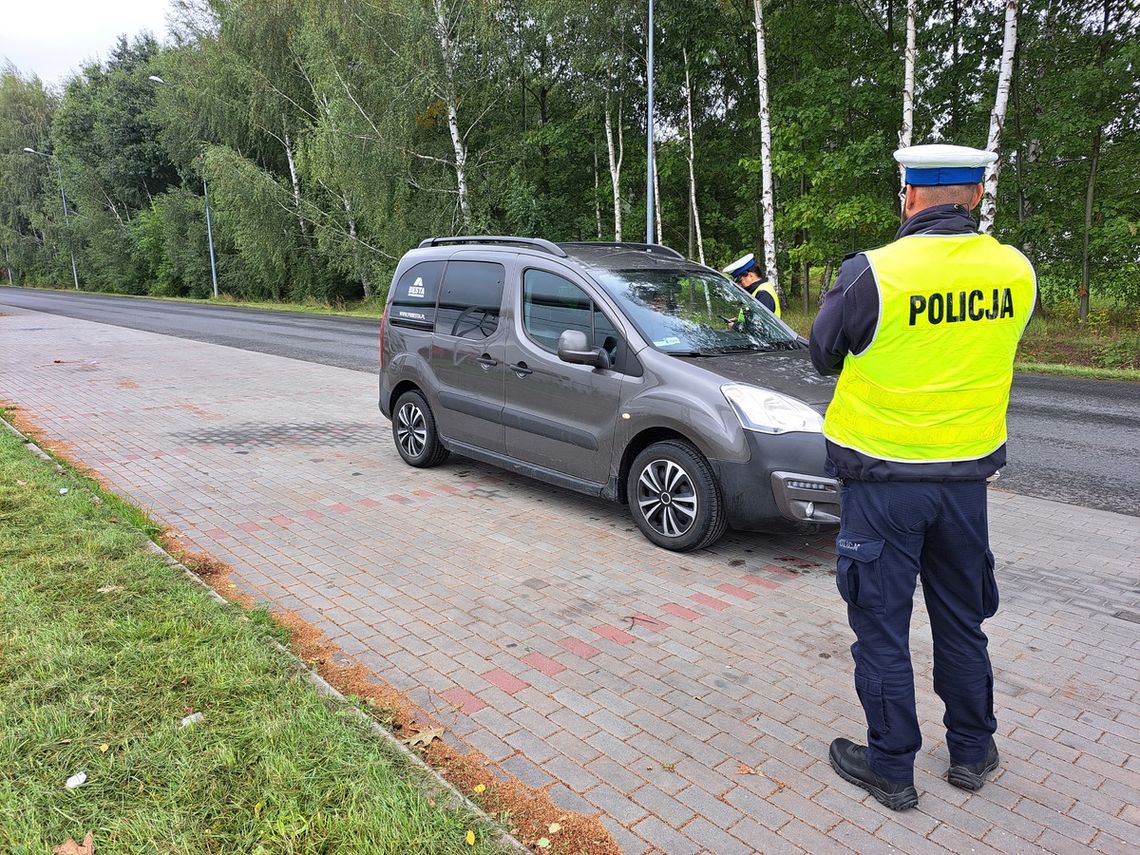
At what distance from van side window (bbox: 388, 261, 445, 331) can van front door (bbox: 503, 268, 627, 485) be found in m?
1.14

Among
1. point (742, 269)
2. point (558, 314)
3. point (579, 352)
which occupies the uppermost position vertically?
point (742, 269)

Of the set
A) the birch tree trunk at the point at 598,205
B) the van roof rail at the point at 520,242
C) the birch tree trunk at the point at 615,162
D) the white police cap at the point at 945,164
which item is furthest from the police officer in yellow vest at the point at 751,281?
the birch tree trunk at the point at 598,205

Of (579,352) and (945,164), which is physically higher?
(945,164)

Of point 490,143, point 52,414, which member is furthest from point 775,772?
point 490,143

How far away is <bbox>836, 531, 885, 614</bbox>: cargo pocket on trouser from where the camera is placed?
103 inches

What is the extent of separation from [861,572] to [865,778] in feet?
2.48

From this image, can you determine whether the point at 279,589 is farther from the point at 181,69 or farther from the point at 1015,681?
the point at 181,69

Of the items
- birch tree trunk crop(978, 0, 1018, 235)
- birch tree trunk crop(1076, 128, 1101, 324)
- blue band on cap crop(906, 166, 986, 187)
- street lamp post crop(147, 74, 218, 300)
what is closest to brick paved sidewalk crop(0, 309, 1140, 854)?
blue band on cap crop(906, 166, 986, 187)

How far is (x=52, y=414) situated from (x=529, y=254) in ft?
22.4

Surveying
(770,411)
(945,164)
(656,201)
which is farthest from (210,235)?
(945,164)

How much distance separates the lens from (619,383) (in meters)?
5.23

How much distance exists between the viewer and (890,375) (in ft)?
8.52

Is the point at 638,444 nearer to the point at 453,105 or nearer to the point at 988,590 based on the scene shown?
the point at 988,590

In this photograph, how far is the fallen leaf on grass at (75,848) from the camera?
7.79 ft
